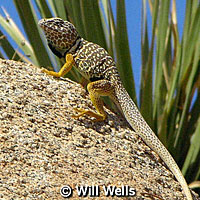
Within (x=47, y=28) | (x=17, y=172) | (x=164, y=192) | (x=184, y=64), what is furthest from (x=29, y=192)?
(x=184, y=64)

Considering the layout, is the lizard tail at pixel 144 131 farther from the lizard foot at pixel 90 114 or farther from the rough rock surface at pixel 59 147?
the lizard foot at pixel 90 114

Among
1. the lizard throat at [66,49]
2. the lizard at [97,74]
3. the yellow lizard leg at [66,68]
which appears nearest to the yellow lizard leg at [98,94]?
the lizard at [97,74]

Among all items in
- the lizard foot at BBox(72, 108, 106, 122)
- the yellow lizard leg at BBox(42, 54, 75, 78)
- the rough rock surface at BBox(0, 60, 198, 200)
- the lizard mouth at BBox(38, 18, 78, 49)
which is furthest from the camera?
the lizard mouth at BBox(38, 18, 78, 49)

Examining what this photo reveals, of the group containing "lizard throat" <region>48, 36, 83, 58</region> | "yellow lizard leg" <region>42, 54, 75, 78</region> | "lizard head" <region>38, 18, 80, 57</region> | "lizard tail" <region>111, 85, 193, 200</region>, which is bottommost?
"lizard tail" <region>111, 85, 193, 200</region>

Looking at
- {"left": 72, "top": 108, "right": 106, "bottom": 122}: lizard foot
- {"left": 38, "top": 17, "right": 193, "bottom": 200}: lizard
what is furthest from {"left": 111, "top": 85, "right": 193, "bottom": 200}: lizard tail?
{"left": 72, "top": 108, "right": 106, "bottom": 122}: lizard foot

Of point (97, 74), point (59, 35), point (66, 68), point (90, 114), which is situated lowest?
point (90, 114)

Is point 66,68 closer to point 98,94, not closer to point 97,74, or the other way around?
point 97,74

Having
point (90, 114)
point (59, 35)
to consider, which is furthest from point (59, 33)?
point (90, 114)

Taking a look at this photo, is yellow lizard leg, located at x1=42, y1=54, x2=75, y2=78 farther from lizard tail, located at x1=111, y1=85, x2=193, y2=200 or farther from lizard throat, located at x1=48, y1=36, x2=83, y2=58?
lizard tail, located at x1=111, y1=85, x2=193, y2=200
